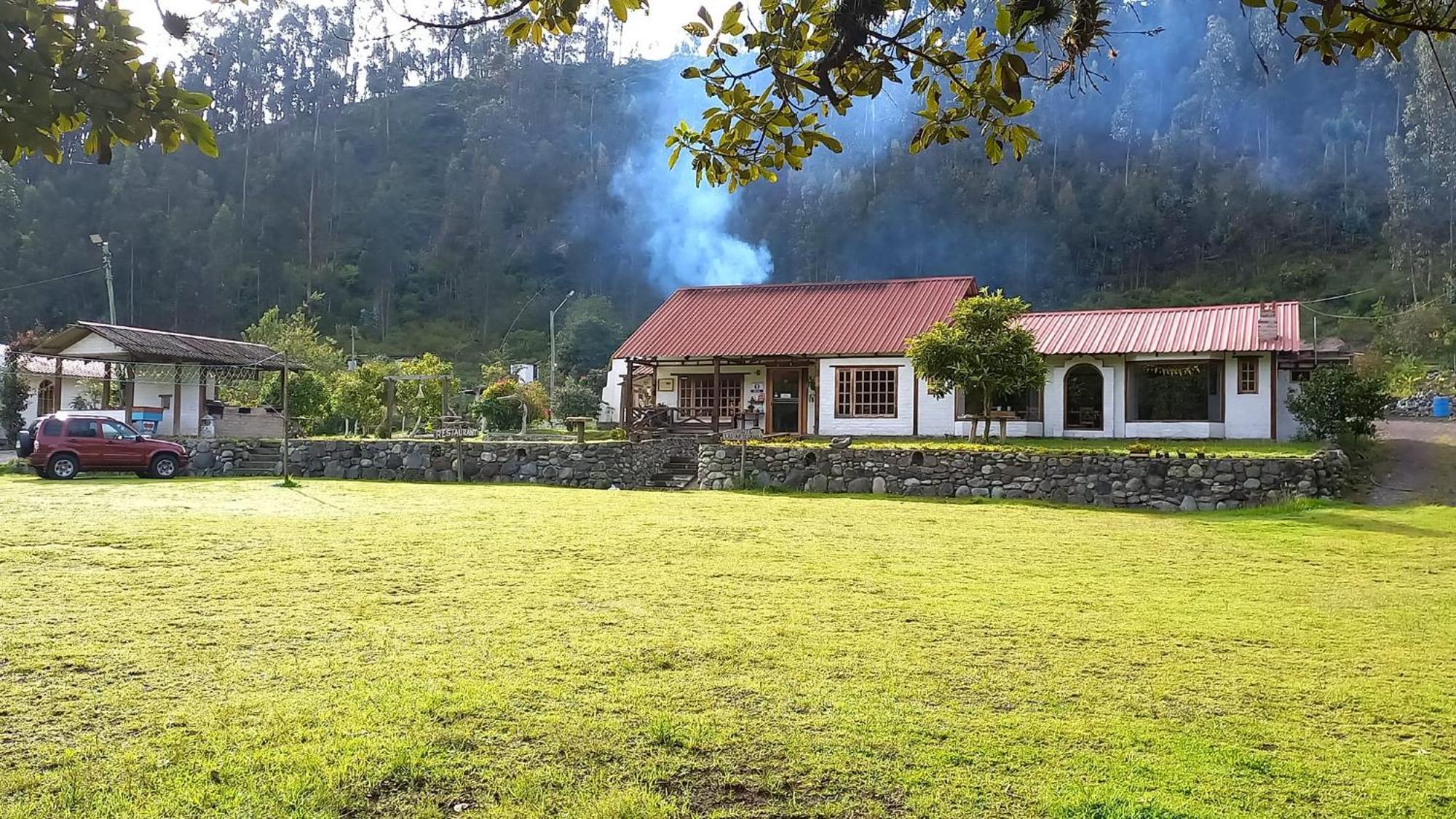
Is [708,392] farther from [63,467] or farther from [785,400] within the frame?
[63,467]

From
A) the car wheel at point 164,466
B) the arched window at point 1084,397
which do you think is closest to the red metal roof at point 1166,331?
the arched window at point 1084,397

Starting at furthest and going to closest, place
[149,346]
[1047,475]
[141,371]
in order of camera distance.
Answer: [141,371]
[149,346]
[1047,475]

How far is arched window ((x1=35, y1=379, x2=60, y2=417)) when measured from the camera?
96.0ft

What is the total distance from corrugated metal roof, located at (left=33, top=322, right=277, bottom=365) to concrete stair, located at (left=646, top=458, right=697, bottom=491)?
1288 cm

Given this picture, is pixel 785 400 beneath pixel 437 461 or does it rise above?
above

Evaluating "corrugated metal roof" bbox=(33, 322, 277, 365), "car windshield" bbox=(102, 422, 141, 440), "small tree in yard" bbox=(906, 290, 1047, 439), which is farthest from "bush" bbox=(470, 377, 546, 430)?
"small tree in yard" bbox=(906, 290, 1047, 439)

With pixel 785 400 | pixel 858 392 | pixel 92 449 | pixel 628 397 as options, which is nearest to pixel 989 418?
pixel 858 392

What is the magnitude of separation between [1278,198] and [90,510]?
70308mm

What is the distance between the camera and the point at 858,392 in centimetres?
2469

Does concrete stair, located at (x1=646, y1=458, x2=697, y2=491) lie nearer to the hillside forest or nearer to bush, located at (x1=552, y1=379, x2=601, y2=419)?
bush, located at (x1=552, y1=379, x2=601, y2=419)

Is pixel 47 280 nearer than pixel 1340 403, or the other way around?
pixel 1340 403

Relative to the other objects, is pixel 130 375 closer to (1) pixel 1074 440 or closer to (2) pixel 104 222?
(1) pixel 1074 440

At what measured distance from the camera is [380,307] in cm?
7012

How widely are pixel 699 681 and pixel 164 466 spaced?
1852 centimetres
